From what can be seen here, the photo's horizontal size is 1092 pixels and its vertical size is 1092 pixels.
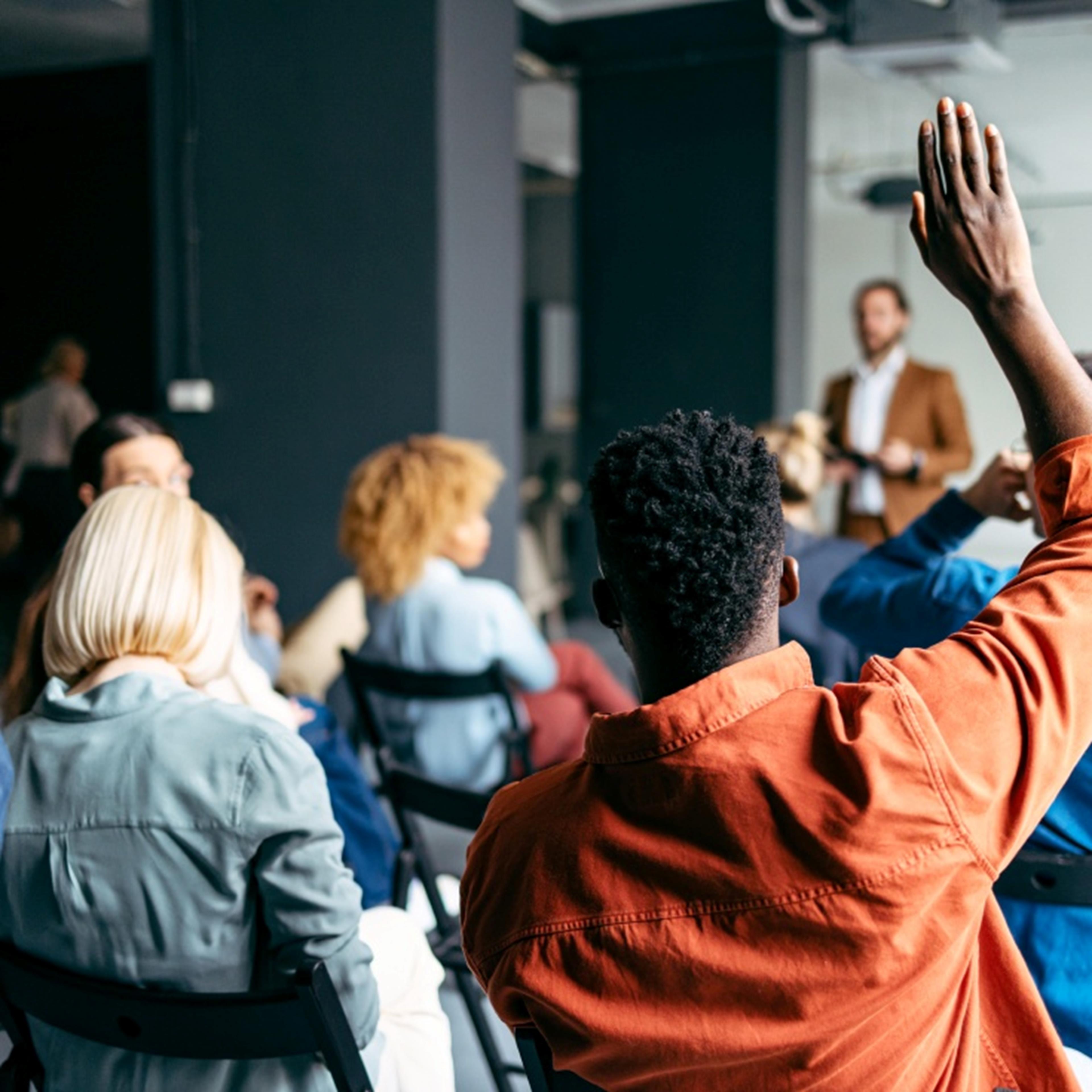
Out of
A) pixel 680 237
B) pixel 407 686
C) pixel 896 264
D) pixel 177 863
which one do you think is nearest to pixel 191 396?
pixel 407 686

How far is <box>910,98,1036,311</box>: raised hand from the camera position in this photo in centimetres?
91

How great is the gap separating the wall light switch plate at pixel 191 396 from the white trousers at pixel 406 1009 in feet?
9.82

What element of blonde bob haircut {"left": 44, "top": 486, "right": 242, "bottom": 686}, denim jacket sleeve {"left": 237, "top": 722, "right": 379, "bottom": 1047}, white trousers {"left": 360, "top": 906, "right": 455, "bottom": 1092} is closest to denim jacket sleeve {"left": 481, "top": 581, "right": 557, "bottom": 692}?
white trousers {"left": 360, "top": 906, "right": 455, "bottom": 1092}

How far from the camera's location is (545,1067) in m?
1.01

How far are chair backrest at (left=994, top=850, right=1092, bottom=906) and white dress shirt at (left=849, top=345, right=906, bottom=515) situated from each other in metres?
3.44

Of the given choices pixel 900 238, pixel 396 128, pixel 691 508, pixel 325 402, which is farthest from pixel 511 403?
pixel 900 238

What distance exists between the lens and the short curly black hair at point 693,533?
871mm

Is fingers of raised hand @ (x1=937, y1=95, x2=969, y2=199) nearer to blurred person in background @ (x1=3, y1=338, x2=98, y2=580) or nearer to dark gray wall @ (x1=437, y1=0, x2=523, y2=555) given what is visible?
dark gray wall @ (x1=437, y1=0, x2=523, y2=555)

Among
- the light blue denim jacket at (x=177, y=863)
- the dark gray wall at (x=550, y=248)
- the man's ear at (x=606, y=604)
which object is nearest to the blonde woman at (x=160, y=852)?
the light blue denim jacket at (x=177, y=863)

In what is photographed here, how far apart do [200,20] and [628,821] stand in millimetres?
4225

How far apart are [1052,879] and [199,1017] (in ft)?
3.06

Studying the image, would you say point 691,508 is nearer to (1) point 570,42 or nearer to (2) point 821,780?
(2) point 821,780

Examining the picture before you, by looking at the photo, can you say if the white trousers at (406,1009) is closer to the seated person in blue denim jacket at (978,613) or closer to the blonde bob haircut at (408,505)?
the seated person in blue denim jacket at (978,613)

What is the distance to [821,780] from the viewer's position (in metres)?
0.83
